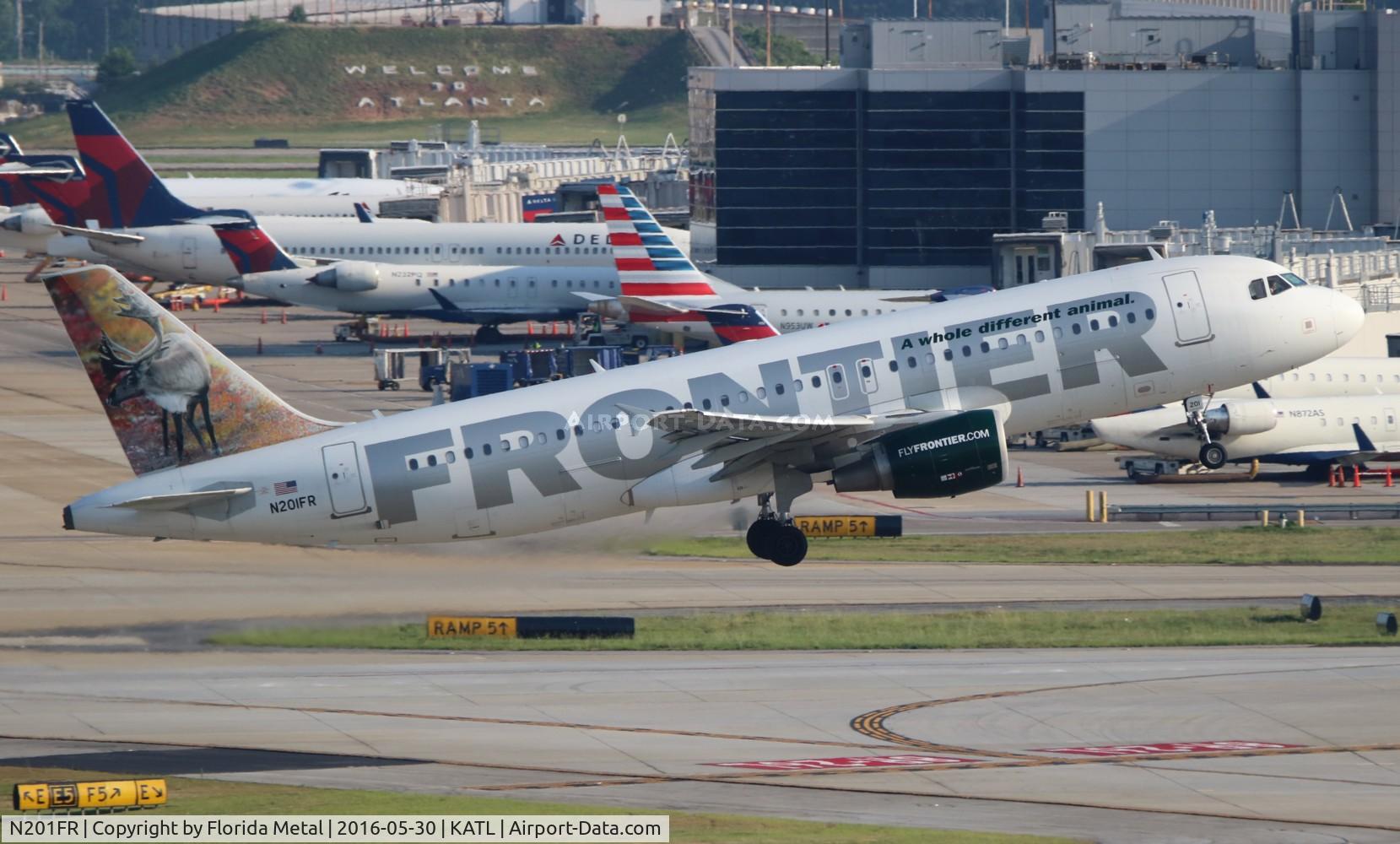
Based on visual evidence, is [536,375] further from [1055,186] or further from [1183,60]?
[1183,60]

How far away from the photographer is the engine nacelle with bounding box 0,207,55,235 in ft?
454

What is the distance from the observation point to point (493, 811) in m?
37.8

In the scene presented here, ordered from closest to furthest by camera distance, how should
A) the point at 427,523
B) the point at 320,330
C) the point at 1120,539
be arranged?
the point at 427,523 → the point at 1120,539 → the point at 320,330

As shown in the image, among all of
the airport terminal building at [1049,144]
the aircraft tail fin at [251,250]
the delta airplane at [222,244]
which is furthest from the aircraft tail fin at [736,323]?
the aircraft tail fin at [251,250]

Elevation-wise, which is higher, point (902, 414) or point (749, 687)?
point (902, 414)

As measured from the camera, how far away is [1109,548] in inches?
2650

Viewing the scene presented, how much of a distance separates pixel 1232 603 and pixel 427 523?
26257 millimetres

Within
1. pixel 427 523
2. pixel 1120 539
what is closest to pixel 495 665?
pixel 427 523

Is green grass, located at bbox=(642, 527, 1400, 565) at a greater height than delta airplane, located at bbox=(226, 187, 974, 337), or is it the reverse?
delta airplane, located at bbox=(226, 187, 974, 337)

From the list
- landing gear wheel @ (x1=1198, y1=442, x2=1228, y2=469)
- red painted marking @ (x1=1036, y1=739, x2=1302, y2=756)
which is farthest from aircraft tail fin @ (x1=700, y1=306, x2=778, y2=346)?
red painted marking @ (x1=1036, y1=739, x2=1302, y2=756)

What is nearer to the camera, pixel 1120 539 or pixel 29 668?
pixel 29 668

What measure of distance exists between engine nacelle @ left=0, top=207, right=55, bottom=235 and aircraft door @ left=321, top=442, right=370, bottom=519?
329ft

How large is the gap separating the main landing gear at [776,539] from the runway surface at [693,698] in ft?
5.70

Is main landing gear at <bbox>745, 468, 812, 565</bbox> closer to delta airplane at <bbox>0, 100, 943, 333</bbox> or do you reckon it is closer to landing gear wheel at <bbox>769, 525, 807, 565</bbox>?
landing gear wheel at <bbox>769, 525, 807, 565</bbox>
